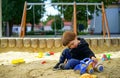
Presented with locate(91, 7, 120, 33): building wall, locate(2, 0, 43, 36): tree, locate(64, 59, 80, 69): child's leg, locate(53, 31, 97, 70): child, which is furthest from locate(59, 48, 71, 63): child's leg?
locate(91, 7, 120, 33): building wall

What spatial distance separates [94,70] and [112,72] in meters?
0.20

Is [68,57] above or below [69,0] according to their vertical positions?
below

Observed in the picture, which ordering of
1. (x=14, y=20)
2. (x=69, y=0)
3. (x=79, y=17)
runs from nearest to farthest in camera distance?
(x=79, y=17) → (x=69, y=0) → (x=14, y=20)

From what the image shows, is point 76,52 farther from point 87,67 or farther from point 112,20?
point 112,20

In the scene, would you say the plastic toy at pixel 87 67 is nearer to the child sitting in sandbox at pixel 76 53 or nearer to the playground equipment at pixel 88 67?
the playground equipment at pixel 88 67

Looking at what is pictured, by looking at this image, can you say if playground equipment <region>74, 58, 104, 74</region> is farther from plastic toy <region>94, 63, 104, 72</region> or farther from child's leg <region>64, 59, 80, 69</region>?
child's leg <region>64, 59, 80, 69</region>

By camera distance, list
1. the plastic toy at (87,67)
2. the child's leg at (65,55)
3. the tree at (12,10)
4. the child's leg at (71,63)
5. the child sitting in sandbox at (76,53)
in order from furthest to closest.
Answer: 1. the tree at (12,10)
2. the child's leg at (65,55)
3. the child's leg at (71,63)
4. the child sitting in sandbox at (76,53)
5. the plastic toy at (87,67)

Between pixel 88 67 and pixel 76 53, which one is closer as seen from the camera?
pixel 88 67

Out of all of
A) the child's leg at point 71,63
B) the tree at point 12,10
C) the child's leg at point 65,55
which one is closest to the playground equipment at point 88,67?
the child's leg at point 71,63

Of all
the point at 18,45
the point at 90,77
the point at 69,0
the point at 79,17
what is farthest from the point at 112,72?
the point at 69,0

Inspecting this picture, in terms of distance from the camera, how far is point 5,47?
8.85m

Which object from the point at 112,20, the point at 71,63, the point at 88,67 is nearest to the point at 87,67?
the point at 88,67

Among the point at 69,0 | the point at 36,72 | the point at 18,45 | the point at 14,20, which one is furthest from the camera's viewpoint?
the point at 14,20

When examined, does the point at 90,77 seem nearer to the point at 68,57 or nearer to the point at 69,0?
the point at 68,57
